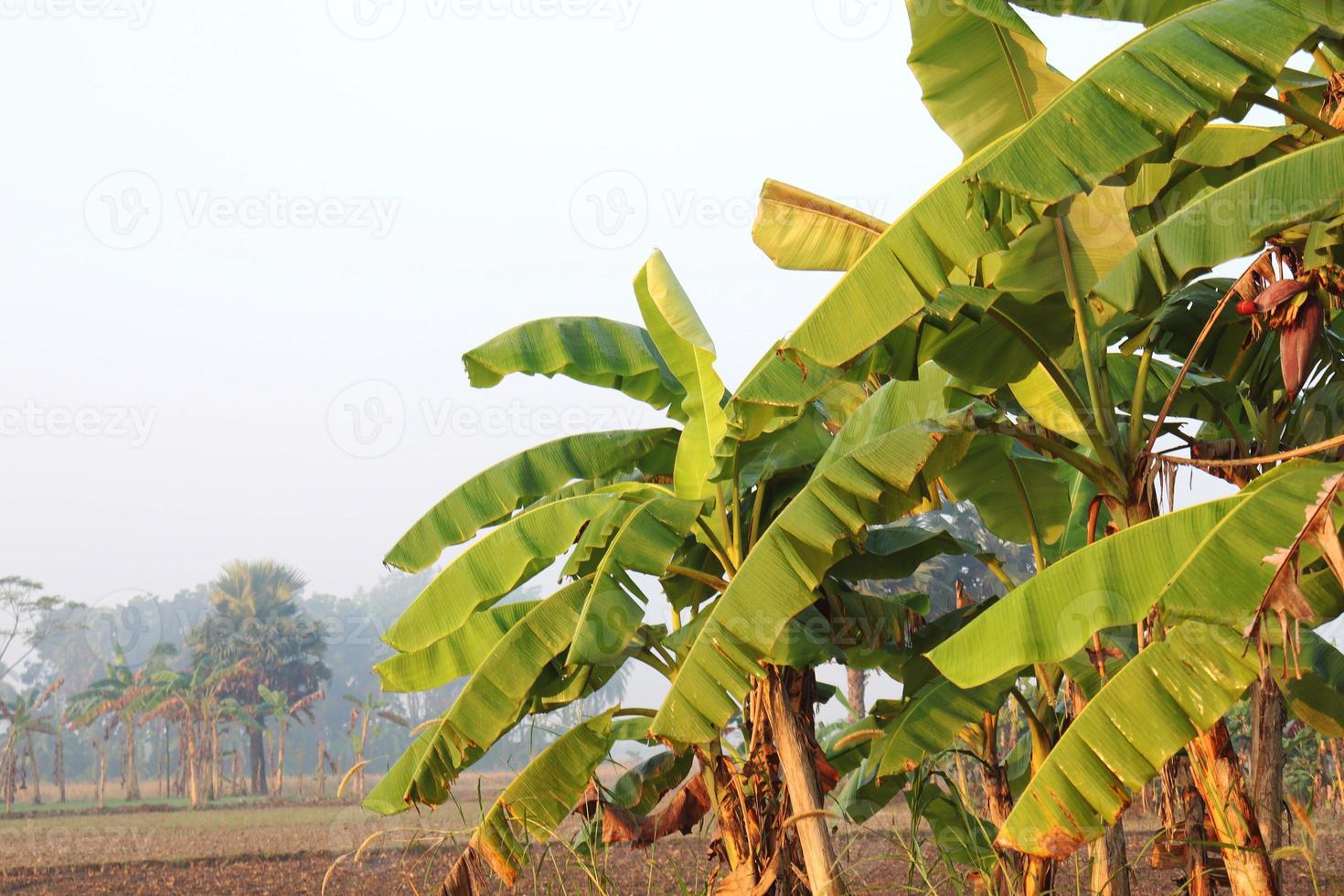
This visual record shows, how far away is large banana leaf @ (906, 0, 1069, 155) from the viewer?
5.34 meters

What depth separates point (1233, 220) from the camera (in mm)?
4375

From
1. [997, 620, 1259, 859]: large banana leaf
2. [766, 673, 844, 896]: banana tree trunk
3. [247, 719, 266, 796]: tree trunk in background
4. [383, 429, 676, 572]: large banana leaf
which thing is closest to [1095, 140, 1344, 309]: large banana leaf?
[997, 620, 1259, 859]: large banana leaf

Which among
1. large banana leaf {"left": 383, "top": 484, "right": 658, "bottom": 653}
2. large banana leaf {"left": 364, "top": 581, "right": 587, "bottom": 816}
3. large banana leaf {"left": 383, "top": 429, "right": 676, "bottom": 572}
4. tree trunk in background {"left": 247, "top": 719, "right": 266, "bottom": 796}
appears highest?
large banana leaf {"left": 383, "top": 429, "right": 676, "bottom": 572}

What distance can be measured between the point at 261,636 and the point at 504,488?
157 ft

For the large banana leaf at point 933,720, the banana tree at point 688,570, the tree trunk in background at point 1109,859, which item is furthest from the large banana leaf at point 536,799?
the tree trunk in background at point 1109,859

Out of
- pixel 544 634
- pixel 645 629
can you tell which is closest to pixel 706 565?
pixel 645 629

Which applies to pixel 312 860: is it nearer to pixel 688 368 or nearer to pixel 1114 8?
pixel 688 368

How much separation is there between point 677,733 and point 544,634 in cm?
128

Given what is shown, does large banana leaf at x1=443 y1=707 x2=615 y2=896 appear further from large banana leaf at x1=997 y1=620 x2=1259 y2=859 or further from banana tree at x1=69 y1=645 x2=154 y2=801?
banana tree at x1=69 y1=645 x2=154 y2=801

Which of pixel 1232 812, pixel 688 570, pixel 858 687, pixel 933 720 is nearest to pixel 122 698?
pixel 858 687

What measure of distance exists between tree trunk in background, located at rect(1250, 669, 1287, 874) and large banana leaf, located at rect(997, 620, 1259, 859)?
135 centimetres

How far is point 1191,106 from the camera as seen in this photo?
13.1ft

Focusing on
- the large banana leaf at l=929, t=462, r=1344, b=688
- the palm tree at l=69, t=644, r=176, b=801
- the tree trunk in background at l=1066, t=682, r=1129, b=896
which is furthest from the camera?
the palm tree at l=69, t=644, r=176, b=801

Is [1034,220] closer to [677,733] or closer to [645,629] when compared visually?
[677,733]
